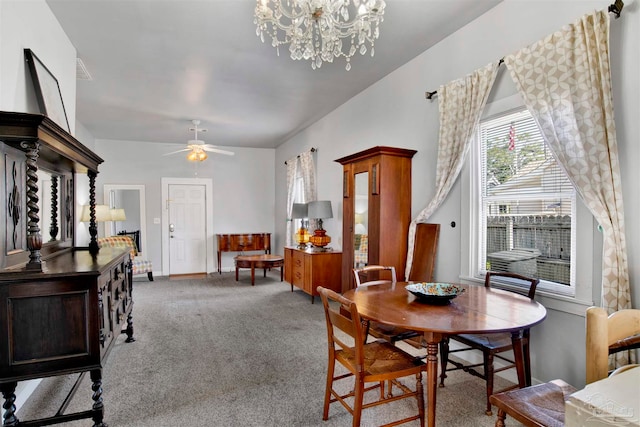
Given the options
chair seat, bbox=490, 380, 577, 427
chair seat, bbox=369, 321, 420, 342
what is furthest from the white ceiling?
chair seat, bbox=490, 380, 577, 427

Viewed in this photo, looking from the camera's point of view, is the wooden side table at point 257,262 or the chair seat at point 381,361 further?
the wooden side table at point 257,262

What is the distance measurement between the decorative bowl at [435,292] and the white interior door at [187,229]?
6.42m

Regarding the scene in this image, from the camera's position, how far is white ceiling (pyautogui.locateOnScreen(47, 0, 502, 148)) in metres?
2.81

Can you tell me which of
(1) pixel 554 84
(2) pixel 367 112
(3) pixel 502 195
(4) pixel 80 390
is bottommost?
(4) pixel 80 390

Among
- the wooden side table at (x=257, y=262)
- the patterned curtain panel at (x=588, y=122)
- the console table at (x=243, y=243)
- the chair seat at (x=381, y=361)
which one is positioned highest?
the patterned curtain panel at (x=588, y=122)

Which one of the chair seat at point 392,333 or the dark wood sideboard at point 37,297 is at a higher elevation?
the dark wood sideboard at point 37,297

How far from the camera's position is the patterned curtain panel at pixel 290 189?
22.8ft

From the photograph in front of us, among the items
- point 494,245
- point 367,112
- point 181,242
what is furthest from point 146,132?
point 494,245

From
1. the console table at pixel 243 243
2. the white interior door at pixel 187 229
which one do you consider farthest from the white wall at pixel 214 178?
the console table at pixel 243 243

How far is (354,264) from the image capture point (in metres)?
4.05

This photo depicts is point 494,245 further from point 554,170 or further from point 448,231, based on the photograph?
point 554,170

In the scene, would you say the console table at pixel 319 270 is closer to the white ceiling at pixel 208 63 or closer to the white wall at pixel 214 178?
the white ceiling at pixel 208 63

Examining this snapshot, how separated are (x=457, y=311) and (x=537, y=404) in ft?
1.90

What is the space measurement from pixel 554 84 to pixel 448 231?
143 cm
